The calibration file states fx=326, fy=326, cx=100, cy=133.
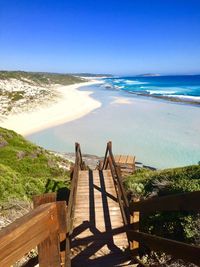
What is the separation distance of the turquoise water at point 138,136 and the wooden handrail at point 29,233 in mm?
15291

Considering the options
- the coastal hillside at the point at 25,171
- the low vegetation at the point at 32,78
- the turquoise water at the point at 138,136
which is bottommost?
the turquoise water at the point at 138,136

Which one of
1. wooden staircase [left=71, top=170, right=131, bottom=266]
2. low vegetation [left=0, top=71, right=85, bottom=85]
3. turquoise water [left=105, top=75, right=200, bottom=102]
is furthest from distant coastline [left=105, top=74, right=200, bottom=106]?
wooden staircase [left=71, top=170, right=131, bottom=266]

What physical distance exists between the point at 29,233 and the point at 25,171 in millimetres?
10326

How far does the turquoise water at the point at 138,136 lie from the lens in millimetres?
18828

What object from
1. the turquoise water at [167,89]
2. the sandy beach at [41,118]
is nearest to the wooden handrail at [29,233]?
the sandy beach at [41,118]

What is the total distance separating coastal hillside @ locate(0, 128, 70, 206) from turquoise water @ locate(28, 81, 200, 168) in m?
5.97

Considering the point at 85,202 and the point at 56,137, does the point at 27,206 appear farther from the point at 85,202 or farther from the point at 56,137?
the point at 56,137

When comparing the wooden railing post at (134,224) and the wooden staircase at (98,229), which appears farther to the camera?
the wooden staircase at (98,229)

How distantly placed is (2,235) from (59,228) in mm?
527

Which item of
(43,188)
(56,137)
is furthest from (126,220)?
(56,137)

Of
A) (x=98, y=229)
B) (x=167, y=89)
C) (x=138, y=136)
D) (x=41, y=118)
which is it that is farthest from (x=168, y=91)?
(x=98, y=229)

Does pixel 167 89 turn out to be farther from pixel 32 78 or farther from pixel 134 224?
pixel 134 224

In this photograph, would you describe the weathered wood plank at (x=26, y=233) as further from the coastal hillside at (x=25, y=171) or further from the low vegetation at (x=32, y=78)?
the low vegetation at (x=32, y=78)

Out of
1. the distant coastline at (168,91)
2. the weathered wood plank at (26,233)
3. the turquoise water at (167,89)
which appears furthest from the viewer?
the turquoise water at (167,89)
